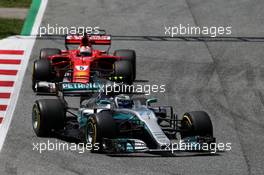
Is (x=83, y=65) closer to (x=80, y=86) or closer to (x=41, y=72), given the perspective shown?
(x=41, y=72)

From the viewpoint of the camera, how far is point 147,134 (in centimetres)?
1905

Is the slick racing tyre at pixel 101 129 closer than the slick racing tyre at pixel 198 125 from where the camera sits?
Yes

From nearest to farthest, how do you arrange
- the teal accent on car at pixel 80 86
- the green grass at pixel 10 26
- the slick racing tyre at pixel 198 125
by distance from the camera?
the slick racing tyre at pixel 198 125 → the teal accent on car at pixel 80 86 → the green grass at pixel 10 26

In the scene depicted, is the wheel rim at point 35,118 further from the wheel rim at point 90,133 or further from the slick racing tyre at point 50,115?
the wheel rim at point 90,133

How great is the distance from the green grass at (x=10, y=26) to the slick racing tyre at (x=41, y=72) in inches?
250

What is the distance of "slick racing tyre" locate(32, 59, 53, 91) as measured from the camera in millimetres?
23625

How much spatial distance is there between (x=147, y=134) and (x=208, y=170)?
1.89 m

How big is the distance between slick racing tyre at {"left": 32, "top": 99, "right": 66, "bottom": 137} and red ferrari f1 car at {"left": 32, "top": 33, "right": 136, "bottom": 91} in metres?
3.99

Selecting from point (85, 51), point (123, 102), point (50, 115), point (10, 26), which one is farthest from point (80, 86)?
point (10, 26)

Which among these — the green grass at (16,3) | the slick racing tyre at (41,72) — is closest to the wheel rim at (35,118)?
the slick racing tyre at (41,72)

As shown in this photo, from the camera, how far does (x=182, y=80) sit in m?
25.4

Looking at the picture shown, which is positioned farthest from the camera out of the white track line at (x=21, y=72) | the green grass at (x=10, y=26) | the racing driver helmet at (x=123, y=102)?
the green grass at (x=10, y=26)

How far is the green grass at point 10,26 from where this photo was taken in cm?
3016

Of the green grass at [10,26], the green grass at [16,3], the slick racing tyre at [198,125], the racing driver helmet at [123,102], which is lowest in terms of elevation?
the slick racing tyre at [198,125]
